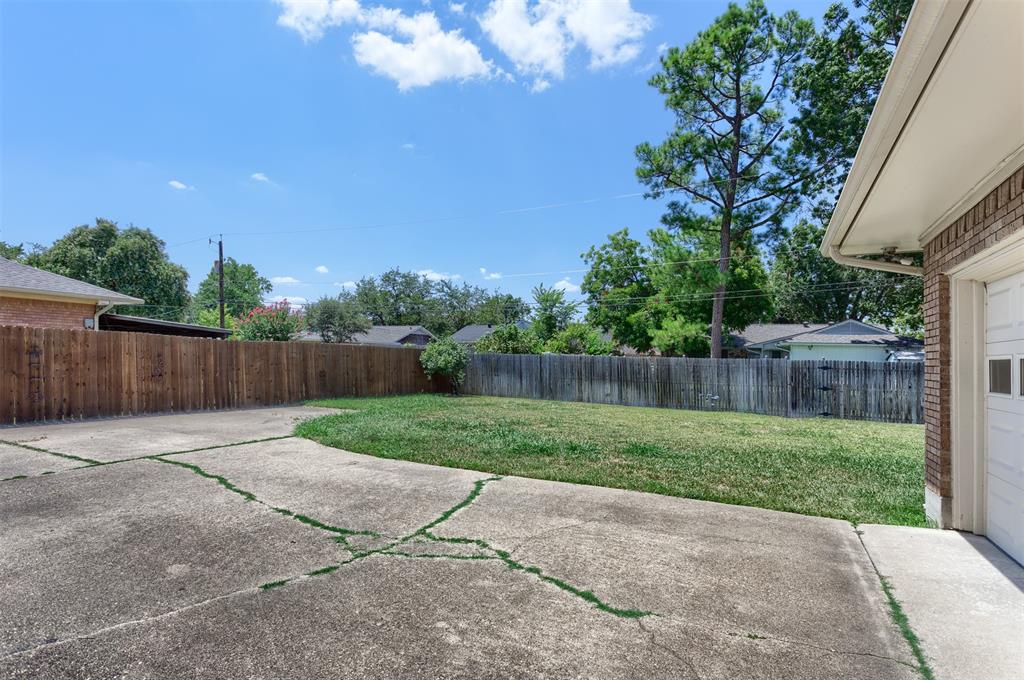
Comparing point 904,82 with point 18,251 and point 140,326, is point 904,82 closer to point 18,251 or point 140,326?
point 140,326

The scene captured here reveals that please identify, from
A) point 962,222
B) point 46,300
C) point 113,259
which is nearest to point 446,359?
point 46,300

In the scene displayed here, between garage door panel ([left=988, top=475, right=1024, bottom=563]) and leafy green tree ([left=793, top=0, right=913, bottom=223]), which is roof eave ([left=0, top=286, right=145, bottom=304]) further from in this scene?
leafy green tree ([left=793, top=0, right=913, bottom=223])

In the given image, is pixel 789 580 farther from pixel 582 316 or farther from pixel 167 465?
pixel 582 316

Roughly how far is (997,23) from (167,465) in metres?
6.88

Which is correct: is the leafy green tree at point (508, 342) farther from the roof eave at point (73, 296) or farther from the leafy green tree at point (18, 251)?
the leafy green tree at point (18, 251)

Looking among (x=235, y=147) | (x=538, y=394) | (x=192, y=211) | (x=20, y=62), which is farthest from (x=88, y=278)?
(x=538, y=394)

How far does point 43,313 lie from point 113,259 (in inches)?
730

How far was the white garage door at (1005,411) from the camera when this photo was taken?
10.2ft

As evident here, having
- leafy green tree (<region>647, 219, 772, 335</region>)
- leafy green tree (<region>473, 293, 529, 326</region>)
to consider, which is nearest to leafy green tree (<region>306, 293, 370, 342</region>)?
leafy green tree (<region>647, 219, 772, 335</region>)

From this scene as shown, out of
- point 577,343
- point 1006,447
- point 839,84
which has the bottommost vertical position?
point 1006,447

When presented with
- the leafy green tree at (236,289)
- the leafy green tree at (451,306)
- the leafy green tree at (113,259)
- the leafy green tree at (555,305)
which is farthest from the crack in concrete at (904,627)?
the leafy green tree at (236,289)

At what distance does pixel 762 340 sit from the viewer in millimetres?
26297

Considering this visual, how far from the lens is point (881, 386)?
11.7 m

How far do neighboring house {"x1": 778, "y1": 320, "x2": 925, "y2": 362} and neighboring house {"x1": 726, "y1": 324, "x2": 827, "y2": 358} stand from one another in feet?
3.55
